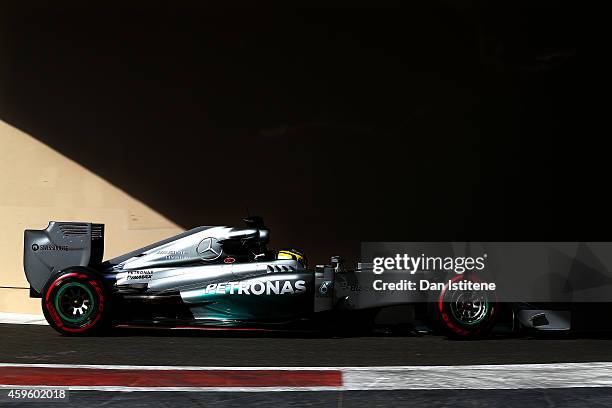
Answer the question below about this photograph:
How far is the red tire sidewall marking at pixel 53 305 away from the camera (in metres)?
10.8

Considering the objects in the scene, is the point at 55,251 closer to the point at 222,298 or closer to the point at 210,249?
the point at 210,249

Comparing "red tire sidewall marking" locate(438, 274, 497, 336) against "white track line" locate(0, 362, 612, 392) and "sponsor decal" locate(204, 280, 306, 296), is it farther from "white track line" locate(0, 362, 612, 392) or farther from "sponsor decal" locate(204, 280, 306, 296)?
"white track line" locate(0, 362, 612, 392)

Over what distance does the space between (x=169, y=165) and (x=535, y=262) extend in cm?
570

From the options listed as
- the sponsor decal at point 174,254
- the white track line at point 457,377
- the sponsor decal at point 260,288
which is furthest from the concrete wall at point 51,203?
the white track line at point 457,377

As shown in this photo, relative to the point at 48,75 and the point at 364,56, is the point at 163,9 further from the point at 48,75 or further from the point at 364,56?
the point at 364,56

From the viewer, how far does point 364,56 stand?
14.5 m

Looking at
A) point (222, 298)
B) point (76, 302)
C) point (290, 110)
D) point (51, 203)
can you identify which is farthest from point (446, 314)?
point (51, 203)

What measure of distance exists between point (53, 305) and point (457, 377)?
507cm

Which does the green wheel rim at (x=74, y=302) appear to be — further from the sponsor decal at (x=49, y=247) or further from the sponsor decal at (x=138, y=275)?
the sponsor decal at (x=49, y=247)

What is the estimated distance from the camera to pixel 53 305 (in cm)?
1092

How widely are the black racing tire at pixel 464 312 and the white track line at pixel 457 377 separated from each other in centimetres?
206

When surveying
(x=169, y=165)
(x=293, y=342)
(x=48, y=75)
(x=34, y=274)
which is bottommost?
(x=293, y=342)

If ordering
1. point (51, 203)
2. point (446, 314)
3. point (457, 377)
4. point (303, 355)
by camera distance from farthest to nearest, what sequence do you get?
1. point (51, 203)
2. point (446, 314)
3. point (303, 355)
4. point (457, 377)

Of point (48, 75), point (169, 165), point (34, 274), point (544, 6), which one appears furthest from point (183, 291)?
point (544, 6)
